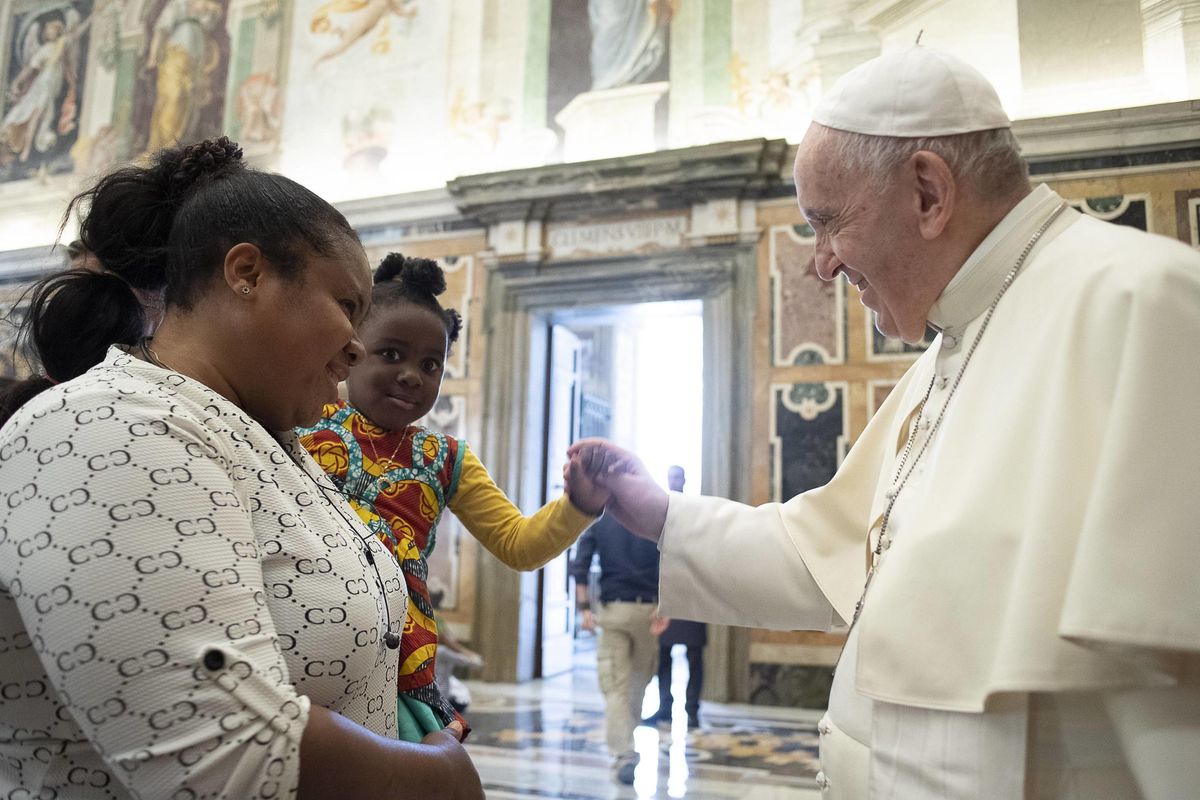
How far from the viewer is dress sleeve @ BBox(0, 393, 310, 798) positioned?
939mm

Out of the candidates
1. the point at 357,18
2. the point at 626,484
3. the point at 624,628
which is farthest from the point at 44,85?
the point at 626,484

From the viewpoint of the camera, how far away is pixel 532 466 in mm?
8680

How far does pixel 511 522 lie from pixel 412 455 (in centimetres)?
35

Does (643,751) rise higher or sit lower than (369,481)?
lower

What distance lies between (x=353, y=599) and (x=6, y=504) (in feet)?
1.30

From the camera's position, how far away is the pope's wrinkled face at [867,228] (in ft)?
6.37

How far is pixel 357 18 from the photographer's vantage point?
10.0 m

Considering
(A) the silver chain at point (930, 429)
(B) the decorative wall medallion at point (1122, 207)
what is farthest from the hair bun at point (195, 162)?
(B) the decorative wall medallion at point (1122, 207)

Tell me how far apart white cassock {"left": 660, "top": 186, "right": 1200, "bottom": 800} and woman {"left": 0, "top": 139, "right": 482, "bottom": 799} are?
74cm

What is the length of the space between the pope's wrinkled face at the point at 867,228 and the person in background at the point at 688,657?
4779mm

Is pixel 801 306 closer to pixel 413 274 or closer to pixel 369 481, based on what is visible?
pixel 413 274

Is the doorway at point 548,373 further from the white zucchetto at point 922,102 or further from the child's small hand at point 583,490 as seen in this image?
the white zucchetto at point 922,102

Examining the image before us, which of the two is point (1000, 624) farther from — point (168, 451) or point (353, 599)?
point (168, 451)

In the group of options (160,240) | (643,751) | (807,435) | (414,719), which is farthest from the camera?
(807,435)
